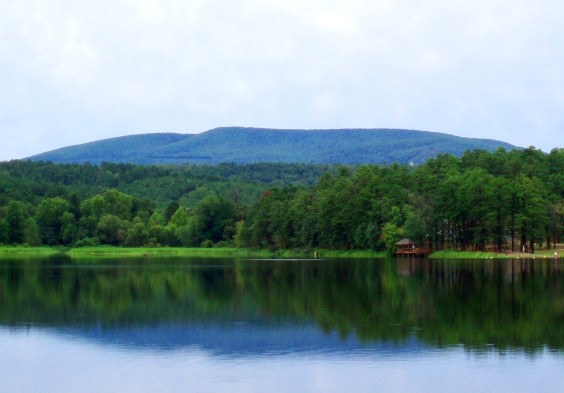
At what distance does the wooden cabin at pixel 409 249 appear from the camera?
317ft

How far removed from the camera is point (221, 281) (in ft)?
184

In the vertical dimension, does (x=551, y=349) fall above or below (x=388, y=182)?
below

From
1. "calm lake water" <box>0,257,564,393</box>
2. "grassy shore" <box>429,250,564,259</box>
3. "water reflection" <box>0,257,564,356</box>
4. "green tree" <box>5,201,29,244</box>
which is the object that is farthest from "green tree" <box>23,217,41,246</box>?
"calm lake water" <box>0,257,564,393</box>

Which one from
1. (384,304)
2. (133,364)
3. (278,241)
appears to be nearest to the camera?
(133,364)

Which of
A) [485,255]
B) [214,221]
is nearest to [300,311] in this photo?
[485,255]

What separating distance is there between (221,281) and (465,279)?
13486 millimetres

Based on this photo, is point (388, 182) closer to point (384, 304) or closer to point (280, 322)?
point (384, 304)

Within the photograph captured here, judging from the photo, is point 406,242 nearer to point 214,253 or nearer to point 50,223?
point 214,253

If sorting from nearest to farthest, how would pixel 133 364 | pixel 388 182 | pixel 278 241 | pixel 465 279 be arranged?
pixel 133 364
pixel 465 279
pixel 388 182
pixel 278 241

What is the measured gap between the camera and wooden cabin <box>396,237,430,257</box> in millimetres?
96625

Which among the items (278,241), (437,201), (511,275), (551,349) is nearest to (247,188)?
(278,241)

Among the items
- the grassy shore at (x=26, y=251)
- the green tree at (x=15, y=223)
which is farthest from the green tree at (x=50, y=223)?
the grassy shore at (x=26, y=251)

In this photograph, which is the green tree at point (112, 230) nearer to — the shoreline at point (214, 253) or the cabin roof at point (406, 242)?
the shoreline at point (214, 253)

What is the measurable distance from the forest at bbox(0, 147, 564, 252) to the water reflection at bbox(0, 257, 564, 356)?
31.8 meters
